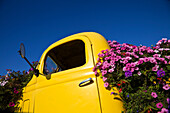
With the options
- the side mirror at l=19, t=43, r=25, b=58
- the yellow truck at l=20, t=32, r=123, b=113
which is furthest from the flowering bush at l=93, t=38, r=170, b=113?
the side mirror at l=19, t=43, r=25, b=58

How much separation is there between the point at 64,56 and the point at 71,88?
128cm

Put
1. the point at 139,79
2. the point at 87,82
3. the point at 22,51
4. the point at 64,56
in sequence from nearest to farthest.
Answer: the point at 139,79
the point at 87,82
the point at 22,51
the point at 64,56

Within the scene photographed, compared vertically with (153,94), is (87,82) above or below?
above

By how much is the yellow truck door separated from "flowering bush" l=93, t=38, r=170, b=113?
21cm

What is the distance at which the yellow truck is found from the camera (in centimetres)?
148

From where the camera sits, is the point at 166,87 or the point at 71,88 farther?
the point at 71,88

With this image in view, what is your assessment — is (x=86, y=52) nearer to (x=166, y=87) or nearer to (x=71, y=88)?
(x=71, y=88)

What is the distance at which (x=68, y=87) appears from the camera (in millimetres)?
1719

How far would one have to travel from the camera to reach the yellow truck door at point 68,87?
154 cm

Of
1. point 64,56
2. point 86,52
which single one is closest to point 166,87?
point 86,52

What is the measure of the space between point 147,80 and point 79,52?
1.71m

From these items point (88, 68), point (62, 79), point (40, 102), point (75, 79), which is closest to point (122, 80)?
point (88, 68)

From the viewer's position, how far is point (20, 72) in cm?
366

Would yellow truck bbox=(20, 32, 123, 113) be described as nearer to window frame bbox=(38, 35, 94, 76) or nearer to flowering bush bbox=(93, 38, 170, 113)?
window frame bbox=(38, 35, 94, 76)
